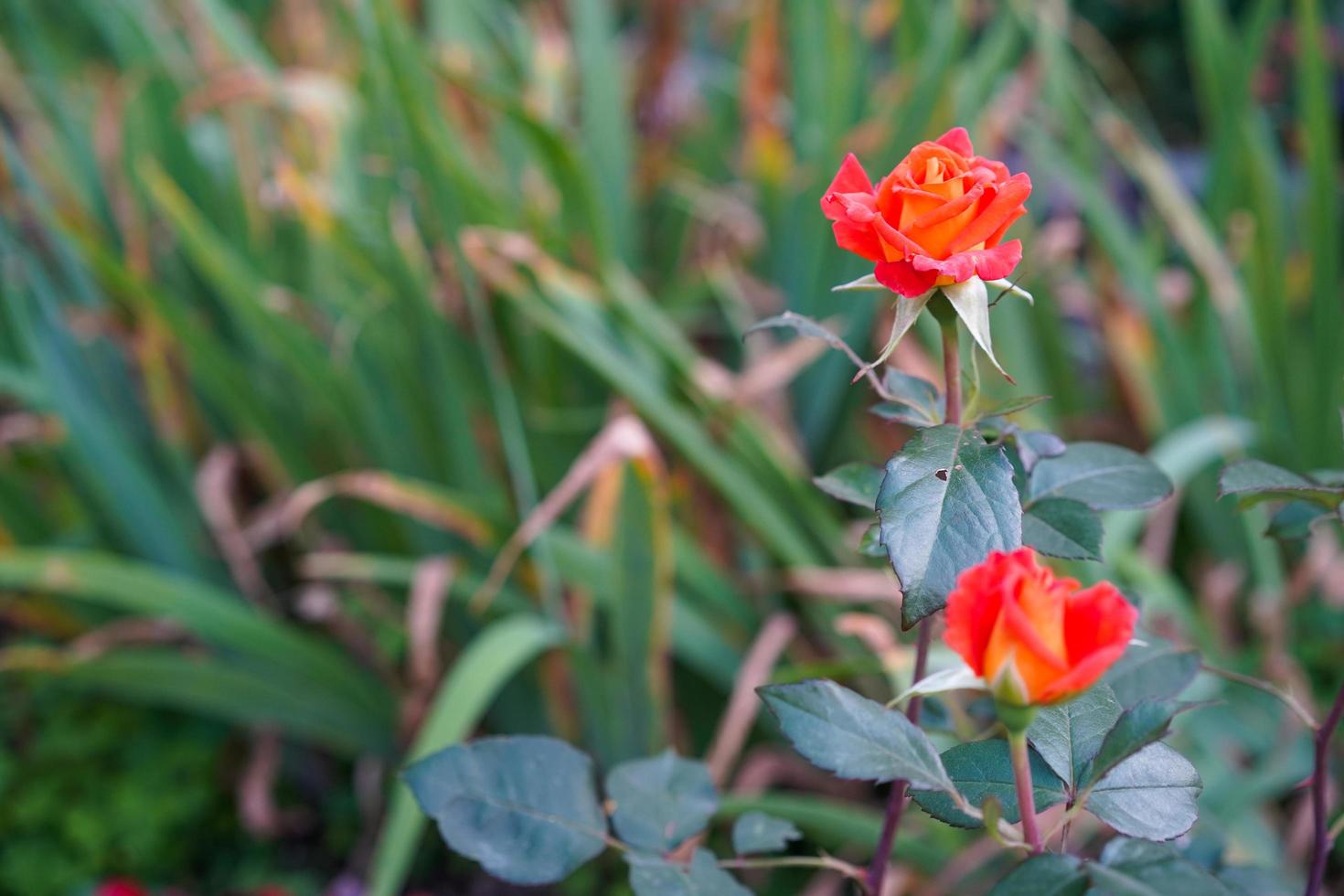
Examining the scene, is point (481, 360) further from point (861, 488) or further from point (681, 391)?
point (861, 488)

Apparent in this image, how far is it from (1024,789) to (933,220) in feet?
0.51

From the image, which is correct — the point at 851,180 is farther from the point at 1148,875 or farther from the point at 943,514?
the point at 1148,875

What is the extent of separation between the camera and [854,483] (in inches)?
14.3

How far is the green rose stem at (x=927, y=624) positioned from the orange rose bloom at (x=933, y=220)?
16 millimetres

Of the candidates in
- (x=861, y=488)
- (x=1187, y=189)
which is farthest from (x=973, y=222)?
(x=1187, y=189)

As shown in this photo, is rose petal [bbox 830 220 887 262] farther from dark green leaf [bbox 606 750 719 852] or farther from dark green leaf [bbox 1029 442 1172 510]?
dark green leaf [bbox 606 750 719 852]

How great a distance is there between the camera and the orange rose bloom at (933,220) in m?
0.29

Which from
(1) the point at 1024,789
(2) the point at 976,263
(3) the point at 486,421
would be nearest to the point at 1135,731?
(1) the point at 1024,789

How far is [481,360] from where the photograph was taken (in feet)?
3.35

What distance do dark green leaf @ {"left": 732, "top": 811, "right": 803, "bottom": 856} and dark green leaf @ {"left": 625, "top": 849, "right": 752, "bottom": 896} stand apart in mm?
28

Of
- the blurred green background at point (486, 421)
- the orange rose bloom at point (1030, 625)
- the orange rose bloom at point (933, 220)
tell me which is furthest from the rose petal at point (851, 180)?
the blurred green background at point (486, 421)

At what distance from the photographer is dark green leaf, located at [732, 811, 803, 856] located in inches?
14.8

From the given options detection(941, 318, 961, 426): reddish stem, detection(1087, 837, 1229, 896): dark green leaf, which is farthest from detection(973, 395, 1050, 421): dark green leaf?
detection(1087, 837, 1229, 896): dark green leaf

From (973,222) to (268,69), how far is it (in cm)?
122
